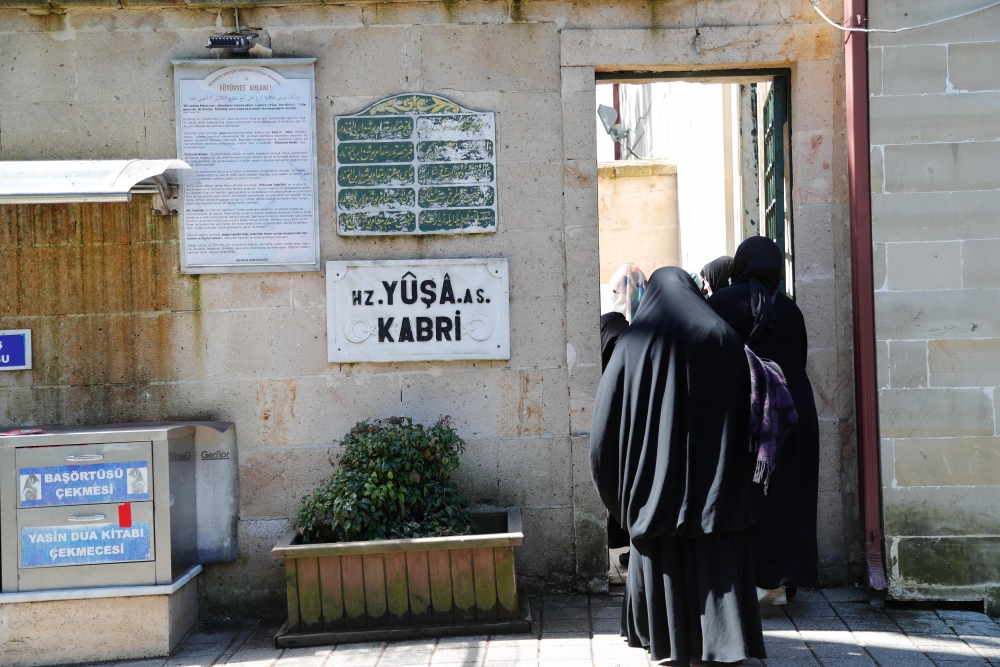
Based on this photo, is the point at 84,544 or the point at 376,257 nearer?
the point at 84,544

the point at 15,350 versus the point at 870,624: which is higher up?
the point at 15,350

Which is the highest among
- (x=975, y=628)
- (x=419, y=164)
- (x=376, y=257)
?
(x=419, y=164)

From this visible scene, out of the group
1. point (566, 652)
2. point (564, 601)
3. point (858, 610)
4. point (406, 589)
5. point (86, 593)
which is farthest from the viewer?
point (564, 601)

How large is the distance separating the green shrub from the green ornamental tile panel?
113 cm

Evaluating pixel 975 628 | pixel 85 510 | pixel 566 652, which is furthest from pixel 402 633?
pixel 975 628

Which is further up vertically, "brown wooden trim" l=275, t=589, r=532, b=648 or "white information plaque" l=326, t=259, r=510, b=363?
"white information plaque" l=326, t=259, r=510, b=363

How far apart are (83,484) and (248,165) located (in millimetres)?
1847

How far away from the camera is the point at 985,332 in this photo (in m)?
5.05

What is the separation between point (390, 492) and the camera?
4809mm

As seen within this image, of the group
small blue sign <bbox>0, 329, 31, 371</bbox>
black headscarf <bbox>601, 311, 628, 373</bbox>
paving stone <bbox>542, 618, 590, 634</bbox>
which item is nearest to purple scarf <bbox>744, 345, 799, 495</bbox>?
paving stone <bbox>542, 618, 590, 634</bbox>

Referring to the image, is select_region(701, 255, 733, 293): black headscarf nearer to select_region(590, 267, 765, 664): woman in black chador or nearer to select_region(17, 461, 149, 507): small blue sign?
select_region(590, 267, 765, 664): woman in black chador

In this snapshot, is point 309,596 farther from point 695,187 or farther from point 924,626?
point 695,187

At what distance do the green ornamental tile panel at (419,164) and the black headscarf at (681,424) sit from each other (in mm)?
1799

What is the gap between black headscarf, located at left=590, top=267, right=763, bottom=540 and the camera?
374 cm
